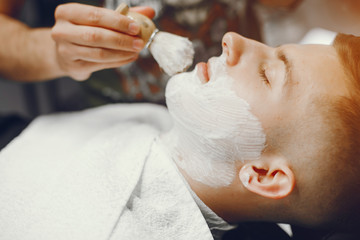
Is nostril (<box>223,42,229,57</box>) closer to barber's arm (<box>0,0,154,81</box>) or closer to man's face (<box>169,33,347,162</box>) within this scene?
man's face (<box>169,33,347,162</box>)

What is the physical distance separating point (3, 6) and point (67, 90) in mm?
535

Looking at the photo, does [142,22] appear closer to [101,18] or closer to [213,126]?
[101,18]

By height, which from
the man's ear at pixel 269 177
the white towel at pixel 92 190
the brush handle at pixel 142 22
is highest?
the brush handle at pixel 142 22

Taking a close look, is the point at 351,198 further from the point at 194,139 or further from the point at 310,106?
the point at 194,139

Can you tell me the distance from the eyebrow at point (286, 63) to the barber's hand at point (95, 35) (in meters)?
0.32

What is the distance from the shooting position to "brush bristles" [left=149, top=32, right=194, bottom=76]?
0.74m

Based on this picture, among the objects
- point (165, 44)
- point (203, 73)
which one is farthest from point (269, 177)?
point (165, 44)

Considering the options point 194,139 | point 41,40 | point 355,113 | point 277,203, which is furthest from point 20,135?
point 355,113

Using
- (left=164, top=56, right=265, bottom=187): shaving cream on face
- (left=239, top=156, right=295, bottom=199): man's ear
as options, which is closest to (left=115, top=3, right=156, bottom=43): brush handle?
(left=164, top=56, right=265, bottom=187): shaving cream on face

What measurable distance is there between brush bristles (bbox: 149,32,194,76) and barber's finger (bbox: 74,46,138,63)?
71 millimetres

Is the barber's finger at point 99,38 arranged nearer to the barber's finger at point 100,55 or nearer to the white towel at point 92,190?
the barber's finger at point 100,55

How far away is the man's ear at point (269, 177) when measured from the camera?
660 mm

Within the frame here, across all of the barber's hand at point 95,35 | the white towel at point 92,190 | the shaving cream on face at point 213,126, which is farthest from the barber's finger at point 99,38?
the white towel at point 92,190

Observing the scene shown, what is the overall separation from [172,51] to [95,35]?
184mm
